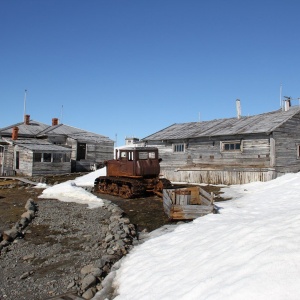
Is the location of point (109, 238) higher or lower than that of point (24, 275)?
higher

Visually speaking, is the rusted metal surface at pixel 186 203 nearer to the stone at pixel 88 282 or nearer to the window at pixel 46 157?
the stone at pixel 88 282

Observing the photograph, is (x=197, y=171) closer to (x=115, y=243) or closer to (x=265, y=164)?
(x=265, y=164)

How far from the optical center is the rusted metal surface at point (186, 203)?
1072cm

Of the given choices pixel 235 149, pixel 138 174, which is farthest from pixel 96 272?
pixel 235 149

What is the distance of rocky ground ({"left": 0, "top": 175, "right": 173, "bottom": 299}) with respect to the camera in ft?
21.0

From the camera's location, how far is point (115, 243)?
8492 mm

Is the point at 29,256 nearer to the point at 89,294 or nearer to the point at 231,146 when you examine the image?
the point at 89,294

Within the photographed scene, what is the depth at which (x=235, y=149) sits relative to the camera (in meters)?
23.1

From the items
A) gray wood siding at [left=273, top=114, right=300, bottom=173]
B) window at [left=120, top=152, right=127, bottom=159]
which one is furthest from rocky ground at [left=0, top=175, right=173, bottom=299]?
gray wood siding at [left=273, top=114, right=300, bottom=173]

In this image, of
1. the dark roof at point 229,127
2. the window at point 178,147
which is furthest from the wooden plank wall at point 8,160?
the window at point 178,147

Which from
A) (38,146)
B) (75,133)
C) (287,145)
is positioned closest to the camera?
(287,145)

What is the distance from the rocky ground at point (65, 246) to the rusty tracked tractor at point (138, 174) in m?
2.04

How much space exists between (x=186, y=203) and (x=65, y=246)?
4842 millimetres

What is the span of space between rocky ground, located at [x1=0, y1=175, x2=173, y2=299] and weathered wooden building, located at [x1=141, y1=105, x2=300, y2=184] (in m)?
9.97
